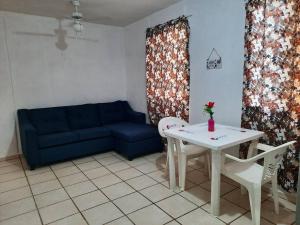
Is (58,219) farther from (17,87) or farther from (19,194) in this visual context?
(17,87)

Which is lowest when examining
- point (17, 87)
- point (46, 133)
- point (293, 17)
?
point (46, 133)

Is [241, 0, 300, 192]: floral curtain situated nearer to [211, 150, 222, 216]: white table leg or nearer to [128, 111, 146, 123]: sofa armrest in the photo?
[211, 150, 222, 216]: white table leg

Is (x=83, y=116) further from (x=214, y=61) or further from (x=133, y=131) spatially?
Answer: (x=214, y=61)

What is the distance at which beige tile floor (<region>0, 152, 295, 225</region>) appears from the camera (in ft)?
6.52

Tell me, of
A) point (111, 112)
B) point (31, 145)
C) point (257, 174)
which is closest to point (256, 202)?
point (257, 174)

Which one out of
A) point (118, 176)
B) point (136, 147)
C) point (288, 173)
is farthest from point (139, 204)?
point (288, 173)

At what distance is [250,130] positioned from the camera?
7.66ft

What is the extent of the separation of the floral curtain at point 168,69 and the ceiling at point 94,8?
0.35 m

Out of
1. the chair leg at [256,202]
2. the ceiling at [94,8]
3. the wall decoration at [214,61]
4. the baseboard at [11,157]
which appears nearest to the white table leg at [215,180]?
the chair leg at [256,202]

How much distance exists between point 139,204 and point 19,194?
144cm

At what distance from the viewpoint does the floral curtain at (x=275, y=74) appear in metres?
2.01

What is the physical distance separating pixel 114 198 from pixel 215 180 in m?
1.13

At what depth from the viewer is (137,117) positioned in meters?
4.19

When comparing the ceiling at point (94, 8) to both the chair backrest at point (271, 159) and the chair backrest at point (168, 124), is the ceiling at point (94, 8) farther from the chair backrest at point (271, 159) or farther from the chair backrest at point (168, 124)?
the chair backrest at point (271, 159)
